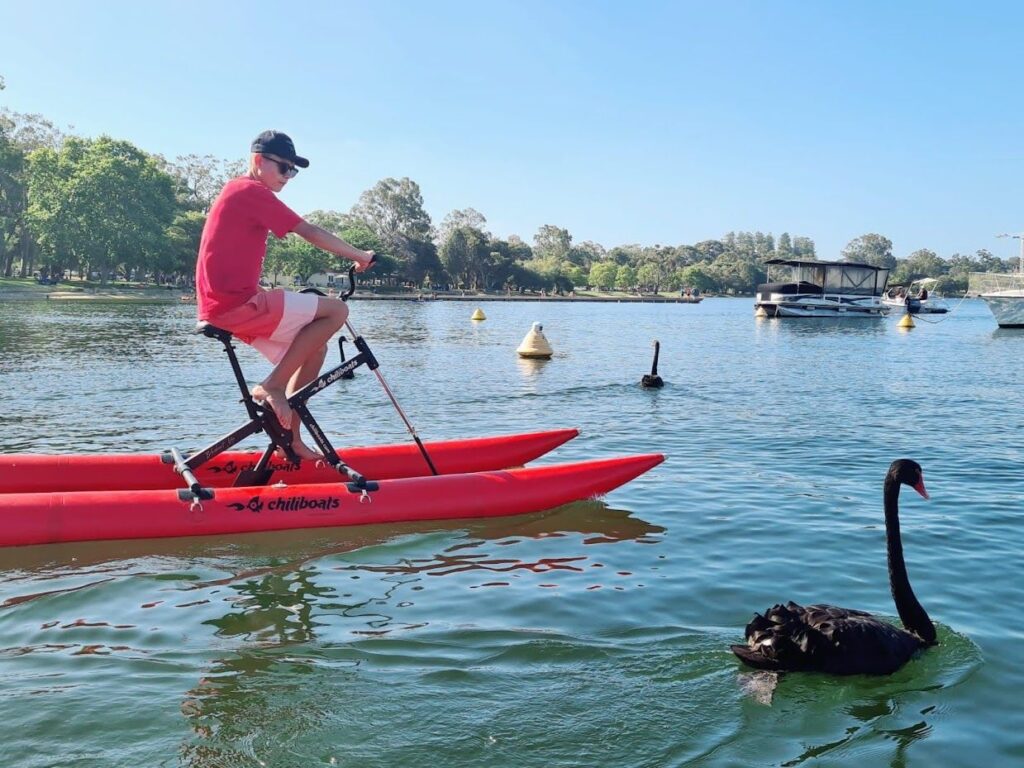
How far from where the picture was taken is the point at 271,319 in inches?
297

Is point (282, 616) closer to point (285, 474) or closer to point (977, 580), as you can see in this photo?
point (285, 474)

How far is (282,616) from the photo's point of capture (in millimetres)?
6254

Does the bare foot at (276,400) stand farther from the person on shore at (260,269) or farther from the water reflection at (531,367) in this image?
the water reflection at (531,367)

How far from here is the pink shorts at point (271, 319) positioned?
7418 mm

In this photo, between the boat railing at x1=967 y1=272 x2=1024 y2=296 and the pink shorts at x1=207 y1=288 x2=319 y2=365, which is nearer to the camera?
the pink shorts at x1=207 y1=288 x2=319 y2=365

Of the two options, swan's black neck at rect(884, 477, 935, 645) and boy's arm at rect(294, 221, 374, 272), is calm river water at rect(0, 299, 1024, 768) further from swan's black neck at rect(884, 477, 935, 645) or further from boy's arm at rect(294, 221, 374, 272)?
boy's arm at rect(294, 221, 374, 272)

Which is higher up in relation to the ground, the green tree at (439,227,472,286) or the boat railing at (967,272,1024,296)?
the green tree at (439,227,472,286)

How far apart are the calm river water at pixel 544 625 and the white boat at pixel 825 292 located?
58.9 m

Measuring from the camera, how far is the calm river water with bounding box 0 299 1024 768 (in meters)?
4.57

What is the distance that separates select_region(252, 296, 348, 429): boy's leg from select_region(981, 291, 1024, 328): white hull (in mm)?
56475

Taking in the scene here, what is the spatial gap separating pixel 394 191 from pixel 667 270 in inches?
2460

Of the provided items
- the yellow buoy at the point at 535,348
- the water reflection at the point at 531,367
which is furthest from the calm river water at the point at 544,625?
the yellow buoy at the point at 535,348

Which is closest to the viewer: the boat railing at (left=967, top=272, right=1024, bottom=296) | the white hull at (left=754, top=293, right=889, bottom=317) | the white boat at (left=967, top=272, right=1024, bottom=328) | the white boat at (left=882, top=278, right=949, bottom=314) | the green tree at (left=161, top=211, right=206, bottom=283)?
the white boat at (left=967, top=272, right=1024, bottom=328)

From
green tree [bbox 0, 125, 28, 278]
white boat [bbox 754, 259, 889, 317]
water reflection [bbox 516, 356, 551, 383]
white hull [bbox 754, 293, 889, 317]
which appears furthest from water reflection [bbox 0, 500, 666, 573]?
green tree [bbox 0, 125, 28, 278]
